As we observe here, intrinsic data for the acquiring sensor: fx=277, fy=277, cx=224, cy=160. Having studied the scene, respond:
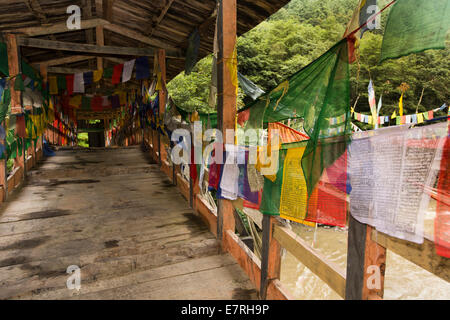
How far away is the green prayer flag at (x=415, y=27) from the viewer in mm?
1028

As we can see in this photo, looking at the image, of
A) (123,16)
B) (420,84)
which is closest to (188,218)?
(123,16)

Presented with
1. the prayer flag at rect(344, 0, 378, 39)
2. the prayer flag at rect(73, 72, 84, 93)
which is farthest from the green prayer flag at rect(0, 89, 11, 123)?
the prayer flag at rect(344, 0, 378, 39)

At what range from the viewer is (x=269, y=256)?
2371mm

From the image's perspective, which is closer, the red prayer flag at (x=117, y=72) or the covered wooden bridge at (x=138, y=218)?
the covered wooden bridge at (x=138, y=218)

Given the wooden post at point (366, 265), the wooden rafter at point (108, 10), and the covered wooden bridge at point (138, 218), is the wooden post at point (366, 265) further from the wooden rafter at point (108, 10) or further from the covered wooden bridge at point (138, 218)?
the wooden rafter at point (108, 10)

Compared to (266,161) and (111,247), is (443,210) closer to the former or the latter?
(266,161)

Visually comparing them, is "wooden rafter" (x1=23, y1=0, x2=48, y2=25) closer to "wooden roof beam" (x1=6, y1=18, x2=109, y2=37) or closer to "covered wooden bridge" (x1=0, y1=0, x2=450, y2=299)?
"covered wooden bridge" (x1=0, y1=0, x2=450, y2=299)

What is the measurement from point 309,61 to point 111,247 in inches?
1016

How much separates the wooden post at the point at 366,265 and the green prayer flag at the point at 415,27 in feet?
2.82

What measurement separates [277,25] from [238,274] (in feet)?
115

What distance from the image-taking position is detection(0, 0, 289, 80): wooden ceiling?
16.2ft

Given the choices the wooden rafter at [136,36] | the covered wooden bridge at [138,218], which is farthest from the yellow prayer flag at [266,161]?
the wooden rafter at [136,36]

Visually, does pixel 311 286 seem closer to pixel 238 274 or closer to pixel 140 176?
pixel 140 176

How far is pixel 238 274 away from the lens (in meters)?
2.79
